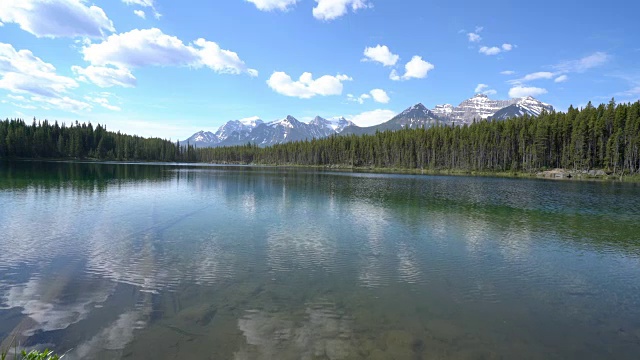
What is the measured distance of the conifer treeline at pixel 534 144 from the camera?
10675 centimetres

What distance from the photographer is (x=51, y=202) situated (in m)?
35.5

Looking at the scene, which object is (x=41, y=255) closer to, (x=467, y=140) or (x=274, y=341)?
(x=274, y=341)

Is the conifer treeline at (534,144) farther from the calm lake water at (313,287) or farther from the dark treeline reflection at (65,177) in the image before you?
the dark treeline reflection at (65,177)

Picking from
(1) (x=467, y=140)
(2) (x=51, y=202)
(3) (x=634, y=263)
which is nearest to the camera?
(3) (x=634, y=263)

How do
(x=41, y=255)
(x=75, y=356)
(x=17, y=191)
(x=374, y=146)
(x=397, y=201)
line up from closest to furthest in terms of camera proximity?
(x=75, y=356), (x=41, y=255), (x=17, y=191), (x=397, y=201), (x=374, y=146)

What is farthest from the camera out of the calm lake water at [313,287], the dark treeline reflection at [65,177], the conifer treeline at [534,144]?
the conifer treeline at [534,144]

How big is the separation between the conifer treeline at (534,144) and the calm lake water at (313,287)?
101 meters

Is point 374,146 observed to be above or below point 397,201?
above

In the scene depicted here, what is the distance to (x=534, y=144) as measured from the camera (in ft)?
414

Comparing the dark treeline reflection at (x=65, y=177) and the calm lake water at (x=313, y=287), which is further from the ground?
the dark treeline reflection at (x=65, y=177)

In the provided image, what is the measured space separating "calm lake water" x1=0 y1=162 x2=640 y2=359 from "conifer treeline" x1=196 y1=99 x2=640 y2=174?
331 ft

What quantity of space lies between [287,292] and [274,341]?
3.88m

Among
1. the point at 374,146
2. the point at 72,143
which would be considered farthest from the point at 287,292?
the point at 72,143

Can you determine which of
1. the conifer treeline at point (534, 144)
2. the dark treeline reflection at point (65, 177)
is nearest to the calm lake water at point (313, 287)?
the dark treeline reflection at point (65, 177)
